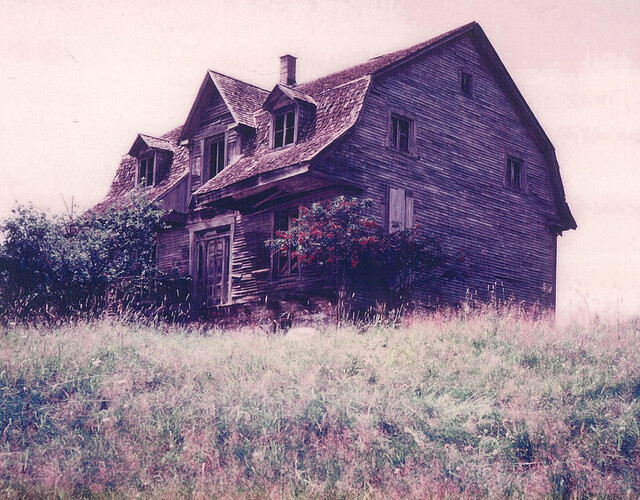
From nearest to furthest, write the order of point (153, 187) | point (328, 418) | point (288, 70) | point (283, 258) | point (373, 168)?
1. point (328, 418)
2. point (373, 168)
3. point (283, 258)
4. point (288, 70)
5. point (153, 187)

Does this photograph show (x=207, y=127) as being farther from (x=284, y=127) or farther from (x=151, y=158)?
(x=284, y=127)

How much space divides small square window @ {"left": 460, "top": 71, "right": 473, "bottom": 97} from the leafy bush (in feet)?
30.8

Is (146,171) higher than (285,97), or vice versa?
(285,97)

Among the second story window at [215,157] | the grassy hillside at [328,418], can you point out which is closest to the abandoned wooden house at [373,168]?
the second story window at [215,157]

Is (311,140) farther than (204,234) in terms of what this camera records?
No

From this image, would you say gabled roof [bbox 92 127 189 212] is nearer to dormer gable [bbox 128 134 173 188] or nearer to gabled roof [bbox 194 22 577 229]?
dormer gable [bbox 128 134 173 188]

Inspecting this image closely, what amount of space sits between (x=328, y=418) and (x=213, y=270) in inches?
519

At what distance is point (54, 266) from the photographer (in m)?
20.7

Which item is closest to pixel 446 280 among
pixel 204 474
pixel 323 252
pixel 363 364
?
pixel 323 252

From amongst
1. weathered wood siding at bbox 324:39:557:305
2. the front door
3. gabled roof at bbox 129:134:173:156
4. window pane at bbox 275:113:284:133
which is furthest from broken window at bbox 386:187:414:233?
gabled roof at bbox 129:134:173:156

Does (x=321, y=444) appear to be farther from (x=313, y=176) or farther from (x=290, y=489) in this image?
(x=313, y=176)

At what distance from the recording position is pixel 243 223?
2202cm

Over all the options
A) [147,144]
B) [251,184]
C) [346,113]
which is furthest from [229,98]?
[346,113]

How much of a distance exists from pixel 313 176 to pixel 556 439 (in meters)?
10.2
